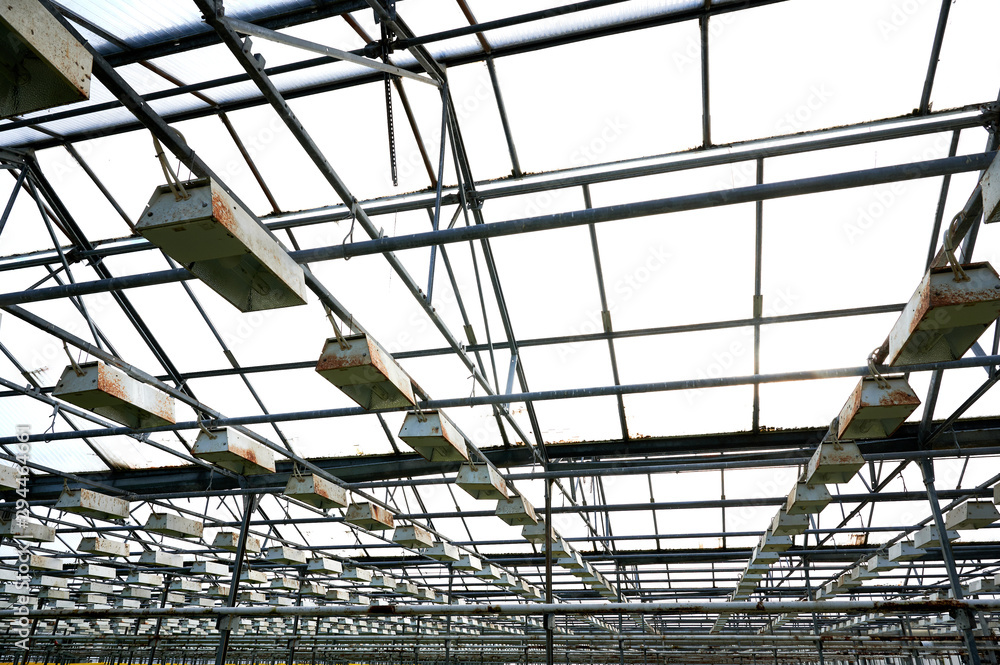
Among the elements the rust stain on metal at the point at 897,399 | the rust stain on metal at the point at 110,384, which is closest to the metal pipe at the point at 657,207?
the rust stain on metal at the point at 110,384

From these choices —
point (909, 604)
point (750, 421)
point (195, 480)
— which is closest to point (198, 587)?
point (195, 480)

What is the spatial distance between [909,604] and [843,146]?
21.0 feet

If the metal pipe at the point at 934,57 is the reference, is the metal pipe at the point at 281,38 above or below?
below

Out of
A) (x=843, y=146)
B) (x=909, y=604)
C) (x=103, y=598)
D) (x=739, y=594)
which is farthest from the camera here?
(x=103, y=598)

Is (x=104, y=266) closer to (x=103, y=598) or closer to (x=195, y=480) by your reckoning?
(x=195, y=480)

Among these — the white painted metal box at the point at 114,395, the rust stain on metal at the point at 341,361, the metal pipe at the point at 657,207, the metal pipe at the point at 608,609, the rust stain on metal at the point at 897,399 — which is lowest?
the metal pipe at the point at 608,609

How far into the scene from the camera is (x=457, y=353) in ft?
37.3

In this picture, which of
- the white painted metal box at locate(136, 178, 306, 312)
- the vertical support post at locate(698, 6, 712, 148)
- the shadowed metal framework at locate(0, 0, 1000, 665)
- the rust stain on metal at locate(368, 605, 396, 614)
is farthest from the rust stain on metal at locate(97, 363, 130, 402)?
the vertical support post at locate(698, 6, 712, 148)

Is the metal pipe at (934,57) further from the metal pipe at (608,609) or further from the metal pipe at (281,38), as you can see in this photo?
the metal pipe at (281,38)

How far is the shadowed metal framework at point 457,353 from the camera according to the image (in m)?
7.92

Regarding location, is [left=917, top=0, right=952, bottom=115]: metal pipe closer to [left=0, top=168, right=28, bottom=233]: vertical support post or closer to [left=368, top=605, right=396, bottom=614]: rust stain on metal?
[left=368, top=605, right=396, bottom=614]: rust stain on metal

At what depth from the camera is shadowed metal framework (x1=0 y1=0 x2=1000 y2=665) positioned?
26.0ft

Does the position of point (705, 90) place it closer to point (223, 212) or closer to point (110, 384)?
point (223, 212)

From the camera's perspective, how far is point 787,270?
12031mm
